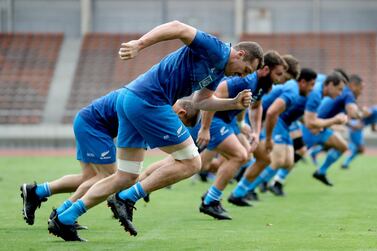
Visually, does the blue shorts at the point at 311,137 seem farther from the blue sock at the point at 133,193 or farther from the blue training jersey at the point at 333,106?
the blue sock at the point at 133,193

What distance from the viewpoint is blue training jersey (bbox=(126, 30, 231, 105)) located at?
30.1 feet

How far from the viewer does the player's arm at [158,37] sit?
8289 millimetres

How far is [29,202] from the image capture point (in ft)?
35.5

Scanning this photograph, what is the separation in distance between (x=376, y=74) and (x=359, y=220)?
2949 centimetres

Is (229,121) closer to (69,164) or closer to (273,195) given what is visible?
(273,195)

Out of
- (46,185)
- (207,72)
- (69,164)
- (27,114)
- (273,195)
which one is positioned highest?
(207,72)

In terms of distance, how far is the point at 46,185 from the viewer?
11.1 metres

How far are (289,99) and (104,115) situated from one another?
13.7ft

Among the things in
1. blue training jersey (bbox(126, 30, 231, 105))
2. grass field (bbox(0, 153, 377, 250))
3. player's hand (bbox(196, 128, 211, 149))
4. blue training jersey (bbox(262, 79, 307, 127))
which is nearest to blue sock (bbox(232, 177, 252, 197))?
grass field (bbox(0, 153, 377, 250))

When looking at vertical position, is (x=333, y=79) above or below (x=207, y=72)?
below

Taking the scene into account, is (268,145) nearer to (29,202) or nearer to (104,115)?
(104,115)

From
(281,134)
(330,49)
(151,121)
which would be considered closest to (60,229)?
(151,121)

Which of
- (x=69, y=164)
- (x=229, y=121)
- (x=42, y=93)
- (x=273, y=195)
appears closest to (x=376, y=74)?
(x=42, y=93)

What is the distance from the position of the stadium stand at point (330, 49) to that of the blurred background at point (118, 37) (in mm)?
42
